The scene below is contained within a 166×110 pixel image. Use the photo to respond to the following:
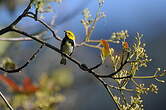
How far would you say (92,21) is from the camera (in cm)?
132

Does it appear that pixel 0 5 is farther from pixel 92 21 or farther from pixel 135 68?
pixel 135 68

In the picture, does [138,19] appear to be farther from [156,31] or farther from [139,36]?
[139,36]

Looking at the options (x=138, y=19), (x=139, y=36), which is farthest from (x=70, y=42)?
(x=138, y=19)

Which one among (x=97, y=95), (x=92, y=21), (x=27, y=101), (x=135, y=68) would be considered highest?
(x=92, y=21)

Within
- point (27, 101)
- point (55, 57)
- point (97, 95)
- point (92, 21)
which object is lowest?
point (97, 95)

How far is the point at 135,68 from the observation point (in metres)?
1.10

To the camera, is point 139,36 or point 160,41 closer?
point 139,36

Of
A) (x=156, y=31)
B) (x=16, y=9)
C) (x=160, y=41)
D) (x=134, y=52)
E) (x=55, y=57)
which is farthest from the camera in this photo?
(x=156, y=31)

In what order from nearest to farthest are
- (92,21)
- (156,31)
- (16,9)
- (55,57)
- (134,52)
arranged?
(134,52), (92,21), (16,9), (55,57), (156,31)

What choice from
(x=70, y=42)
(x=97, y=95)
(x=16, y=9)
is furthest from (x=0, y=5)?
(x=97, y=95)

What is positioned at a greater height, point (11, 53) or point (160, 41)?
point (11, 53)

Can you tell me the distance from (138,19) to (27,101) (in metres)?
15.2

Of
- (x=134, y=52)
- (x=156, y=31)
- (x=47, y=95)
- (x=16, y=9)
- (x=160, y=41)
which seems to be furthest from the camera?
(x=156, y=31)

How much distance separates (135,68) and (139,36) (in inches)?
3.4
